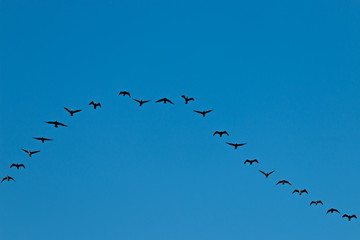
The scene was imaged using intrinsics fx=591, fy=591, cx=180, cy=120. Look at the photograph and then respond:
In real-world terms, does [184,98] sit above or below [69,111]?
above

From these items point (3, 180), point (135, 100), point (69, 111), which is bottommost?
point (3, 180)

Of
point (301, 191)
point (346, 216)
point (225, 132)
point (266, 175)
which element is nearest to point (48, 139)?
point (225, 132)

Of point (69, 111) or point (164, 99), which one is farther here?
point (164, 99)

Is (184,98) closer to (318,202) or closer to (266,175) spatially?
(266,175)

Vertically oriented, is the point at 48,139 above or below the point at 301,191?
below

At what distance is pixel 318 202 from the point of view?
130m

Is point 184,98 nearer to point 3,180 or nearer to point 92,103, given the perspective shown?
point 92,103

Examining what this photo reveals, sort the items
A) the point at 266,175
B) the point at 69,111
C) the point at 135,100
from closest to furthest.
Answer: the point at 69,111 < the point at 135,100 < the point at 266,175

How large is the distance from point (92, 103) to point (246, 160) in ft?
114

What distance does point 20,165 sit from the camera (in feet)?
400

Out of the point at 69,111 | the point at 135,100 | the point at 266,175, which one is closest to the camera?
the point at 69,111

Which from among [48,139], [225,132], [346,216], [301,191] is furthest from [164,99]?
[346,216]

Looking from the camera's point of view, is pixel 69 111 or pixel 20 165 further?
pixel 20 165

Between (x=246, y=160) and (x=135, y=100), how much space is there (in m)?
27.1
